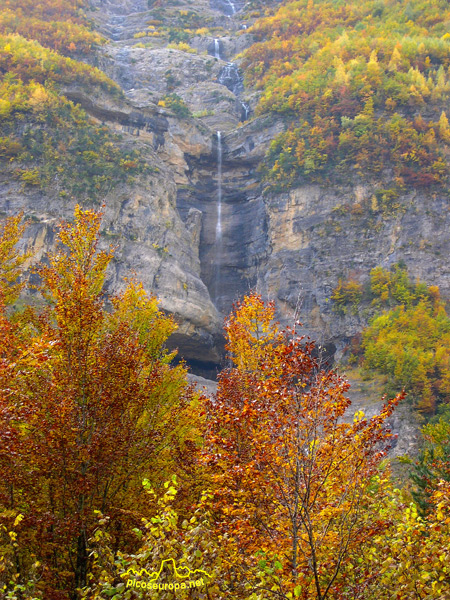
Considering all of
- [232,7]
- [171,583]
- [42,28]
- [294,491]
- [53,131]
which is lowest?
[171,583]

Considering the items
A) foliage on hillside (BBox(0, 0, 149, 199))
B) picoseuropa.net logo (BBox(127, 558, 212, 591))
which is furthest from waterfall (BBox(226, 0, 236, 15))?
picoseuropa.net logo (BBox(127, 558, 212, 591))

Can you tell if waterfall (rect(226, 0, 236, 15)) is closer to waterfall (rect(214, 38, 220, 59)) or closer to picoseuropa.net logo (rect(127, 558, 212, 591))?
waterfall (rect(214, 38, 220, 59))

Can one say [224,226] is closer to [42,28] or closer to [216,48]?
[42,28]

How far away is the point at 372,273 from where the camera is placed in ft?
137

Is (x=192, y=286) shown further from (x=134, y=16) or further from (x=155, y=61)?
(x=134, y=16)

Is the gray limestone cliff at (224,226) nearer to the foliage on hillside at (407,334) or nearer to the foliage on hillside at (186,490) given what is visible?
the foliage on hillside at (407,334)

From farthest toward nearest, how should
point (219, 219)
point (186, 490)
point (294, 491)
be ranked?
point (219, 219)
point (186, 490)
point (294, 491)

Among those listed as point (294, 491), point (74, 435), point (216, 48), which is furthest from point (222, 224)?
point (294, 491)

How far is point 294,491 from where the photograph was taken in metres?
6.30

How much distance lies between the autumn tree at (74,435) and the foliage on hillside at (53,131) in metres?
35.2

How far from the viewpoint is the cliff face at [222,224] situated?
40.8 metres

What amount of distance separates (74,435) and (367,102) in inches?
1963

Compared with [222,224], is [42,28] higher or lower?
higher

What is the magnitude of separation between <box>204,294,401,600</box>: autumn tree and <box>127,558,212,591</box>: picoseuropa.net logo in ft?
2.64
